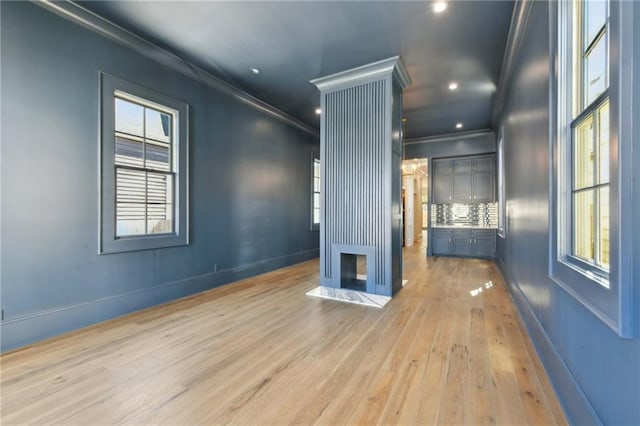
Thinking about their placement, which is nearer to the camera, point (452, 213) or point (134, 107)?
point (134, 107)

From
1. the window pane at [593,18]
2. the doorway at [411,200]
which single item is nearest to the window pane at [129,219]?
the window pane at [593,18]

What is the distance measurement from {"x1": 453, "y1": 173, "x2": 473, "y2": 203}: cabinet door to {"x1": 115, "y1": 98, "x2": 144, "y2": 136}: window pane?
705cm

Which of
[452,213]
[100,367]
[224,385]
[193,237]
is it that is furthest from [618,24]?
[452,213]

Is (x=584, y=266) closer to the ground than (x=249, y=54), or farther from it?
closer to the ground

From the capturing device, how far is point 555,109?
1761 millimetres

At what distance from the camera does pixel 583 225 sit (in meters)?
1.54

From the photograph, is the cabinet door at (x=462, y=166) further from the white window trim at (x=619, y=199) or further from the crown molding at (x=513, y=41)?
the white window trim at (x=619, y=199)

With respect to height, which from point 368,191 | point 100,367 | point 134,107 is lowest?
point 100,367

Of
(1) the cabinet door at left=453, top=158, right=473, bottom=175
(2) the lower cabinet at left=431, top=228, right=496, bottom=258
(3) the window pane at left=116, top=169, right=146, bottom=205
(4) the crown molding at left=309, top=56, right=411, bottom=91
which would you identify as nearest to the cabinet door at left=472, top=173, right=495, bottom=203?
(1) the cabinet door at left=453, top=158, right=473, bottom=175

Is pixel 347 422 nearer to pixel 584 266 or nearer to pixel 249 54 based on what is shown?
pixel 584 266

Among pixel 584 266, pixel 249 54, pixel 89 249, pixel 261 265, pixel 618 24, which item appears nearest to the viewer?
pixel 618 24

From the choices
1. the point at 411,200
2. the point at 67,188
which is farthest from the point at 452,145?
the point at 67,188

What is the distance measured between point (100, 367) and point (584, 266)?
3293 mm

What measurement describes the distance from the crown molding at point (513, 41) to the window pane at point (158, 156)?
4.27 m
